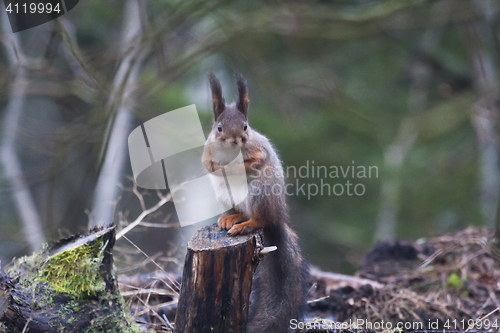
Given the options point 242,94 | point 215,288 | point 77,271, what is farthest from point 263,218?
point 77,271

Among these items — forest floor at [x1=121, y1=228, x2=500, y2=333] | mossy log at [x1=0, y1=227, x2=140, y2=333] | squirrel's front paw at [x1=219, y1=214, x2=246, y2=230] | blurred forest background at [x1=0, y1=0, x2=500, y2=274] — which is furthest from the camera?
blurred forest background at [x1=0, y1=0, x2=500, y2=274]

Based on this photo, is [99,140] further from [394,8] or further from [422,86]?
[422,86]

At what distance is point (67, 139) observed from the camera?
3221mm

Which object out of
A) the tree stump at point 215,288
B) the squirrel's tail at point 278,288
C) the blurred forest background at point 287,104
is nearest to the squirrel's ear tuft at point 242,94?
the blurred forest background at point 287,104

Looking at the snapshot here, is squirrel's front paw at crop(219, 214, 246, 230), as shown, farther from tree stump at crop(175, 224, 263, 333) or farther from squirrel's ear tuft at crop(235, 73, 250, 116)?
squirrel's ear tuft at crop(235, 73, 250, 116)

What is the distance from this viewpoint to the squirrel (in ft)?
6.16

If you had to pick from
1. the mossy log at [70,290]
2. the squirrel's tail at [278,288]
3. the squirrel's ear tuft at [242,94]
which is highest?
the squirrel's ear tuft at [242,94]

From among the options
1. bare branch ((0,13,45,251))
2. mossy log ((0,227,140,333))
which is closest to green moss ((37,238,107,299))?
mossy log ((0,227,140,333))

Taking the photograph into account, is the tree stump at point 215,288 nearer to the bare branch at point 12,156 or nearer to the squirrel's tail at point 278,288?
the squirrel's tail at point 278,288

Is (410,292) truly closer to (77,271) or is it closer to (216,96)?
(216,96)

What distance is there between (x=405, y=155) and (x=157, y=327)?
4326 mm

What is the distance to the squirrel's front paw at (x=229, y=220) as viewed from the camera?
1862 millimetres

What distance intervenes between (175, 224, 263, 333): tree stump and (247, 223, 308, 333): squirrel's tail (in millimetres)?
330

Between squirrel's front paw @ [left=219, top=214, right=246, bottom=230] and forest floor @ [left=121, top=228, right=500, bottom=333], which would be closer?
squirrel's front paw @ [left=219, top=214, right=246, bottom=230]
